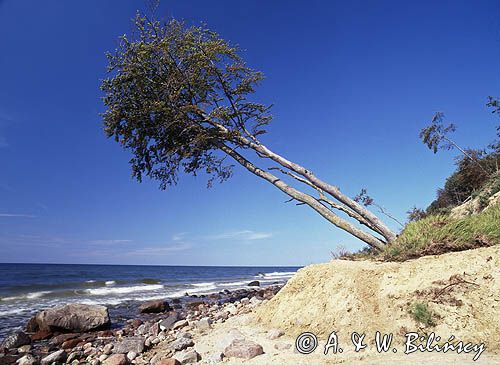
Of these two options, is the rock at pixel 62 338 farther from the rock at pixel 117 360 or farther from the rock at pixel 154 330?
the rock at pixel 117 360

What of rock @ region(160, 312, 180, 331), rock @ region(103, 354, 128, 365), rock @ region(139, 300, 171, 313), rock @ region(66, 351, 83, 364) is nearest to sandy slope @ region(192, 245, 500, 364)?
rock @ region(103, 354, 128, 365)

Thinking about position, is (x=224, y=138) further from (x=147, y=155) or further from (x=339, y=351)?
(x=339, y=351)

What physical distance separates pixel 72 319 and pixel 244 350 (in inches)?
296

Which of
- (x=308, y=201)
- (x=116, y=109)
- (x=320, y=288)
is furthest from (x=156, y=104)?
(x=320, y=288)

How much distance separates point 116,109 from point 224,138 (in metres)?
4.18

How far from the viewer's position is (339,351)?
5605 millimetres

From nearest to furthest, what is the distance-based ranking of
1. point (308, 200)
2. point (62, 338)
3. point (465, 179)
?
point (62, 338)
point (308, 200)
point (465, 179)

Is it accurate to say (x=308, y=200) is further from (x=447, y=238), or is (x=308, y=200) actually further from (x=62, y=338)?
(x=62, y=338)

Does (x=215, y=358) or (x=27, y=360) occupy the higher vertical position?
(x=215, y=358)

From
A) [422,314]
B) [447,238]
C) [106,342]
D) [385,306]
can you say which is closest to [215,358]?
[385,306]

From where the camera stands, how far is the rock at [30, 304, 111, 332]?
34.2 feet

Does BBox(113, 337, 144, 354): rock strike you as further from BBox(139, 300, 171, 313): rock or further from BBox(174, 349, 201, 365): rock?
BBox(139, 300, 171, 313): rock

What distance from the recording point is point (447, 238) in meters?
7.00

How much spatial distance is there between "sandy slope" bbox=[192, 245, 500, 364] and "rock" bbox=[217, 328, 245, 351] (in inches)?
6.6
